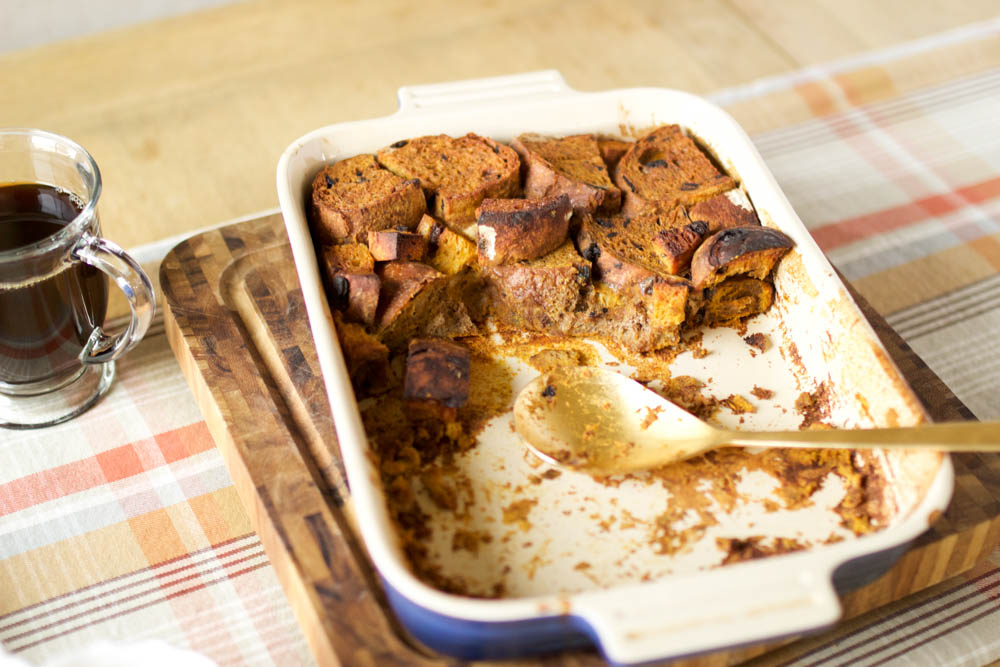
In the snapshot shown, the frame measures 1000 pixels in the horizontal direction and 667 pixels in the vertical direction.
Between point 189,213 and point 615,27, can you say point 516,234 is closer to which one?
point 189,213

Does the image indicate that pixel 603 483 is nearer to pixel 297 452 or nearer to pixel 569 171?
pixel 297 452

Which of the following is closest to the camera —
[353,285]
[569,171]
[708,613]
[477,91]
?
[708,613]

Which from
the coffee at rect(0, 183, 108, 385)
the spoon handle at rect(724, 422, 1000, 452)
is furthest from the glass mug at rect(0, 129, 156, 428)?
the spoon handle at rect(724, 422, 1000, 452)

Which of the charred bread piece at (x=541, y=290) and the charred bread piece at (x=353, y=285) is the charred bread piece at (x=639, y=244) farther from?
the charred bread piece at (x=353, y=285)

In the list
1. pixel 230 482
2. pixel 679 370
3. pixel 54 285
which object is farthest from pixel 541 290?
pixel 54 285

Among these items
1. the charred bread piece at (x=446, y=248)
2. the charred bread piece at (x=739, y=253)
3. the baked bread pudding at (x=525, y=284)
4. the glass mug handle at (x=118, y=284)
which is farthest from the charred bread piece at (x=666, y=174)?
the glass mug handle at (x=118, y=284)
